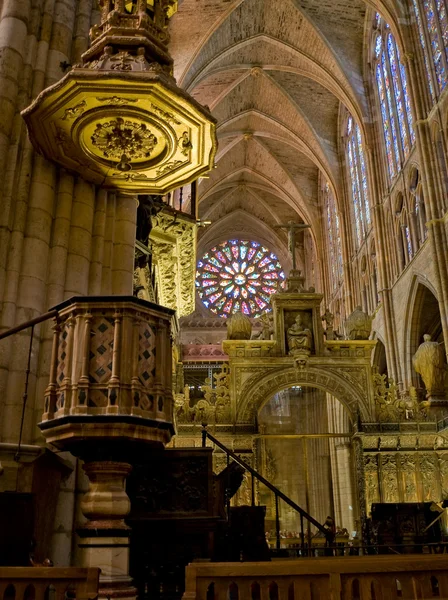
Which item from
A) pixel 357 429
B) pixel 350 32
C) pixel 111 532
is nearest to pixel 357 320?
pixel 357 429

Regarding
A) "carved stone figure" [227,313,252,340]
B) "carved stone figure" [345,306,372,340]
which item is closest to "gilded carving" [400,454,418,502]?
"carved stone figure" [345,306,372,340]

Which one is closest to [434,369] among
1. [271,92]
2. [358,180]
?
[358,180]

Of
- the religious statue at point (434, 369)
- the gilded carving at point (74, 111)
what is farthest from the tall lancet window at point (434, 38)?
the gilded carving at point (74, 111)

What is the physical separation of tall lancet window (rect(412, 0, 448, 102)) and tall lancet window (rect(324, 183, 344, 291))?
822cm

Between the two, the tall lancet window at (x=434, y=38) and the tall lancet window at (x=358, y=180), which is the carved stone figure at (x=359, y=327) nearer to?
the tall lancet window at (x=434, y=38)

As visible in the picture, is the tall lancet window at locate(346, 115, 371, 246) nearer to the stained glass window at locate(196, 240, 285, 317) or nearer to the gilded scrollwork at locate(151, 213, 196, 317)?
the stained glass window at locate(196, 240, 285, 317)

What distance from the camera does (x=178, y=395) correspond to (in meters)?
11.1

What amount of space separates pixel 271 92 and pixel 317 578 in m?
21.6

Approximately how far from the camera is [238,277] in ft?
93.0

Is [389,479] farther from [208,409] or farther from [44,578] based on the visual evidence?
[44,578]

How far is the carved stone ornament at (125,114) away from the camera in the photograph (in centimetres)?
518

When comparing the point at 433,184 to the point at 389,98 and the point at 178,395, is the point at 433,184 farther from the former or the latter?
the point at 178,395

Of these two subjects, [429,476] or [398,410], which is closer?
[429,476]

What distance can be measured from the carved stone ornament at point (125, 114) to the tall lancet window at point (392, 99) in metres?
11.0
